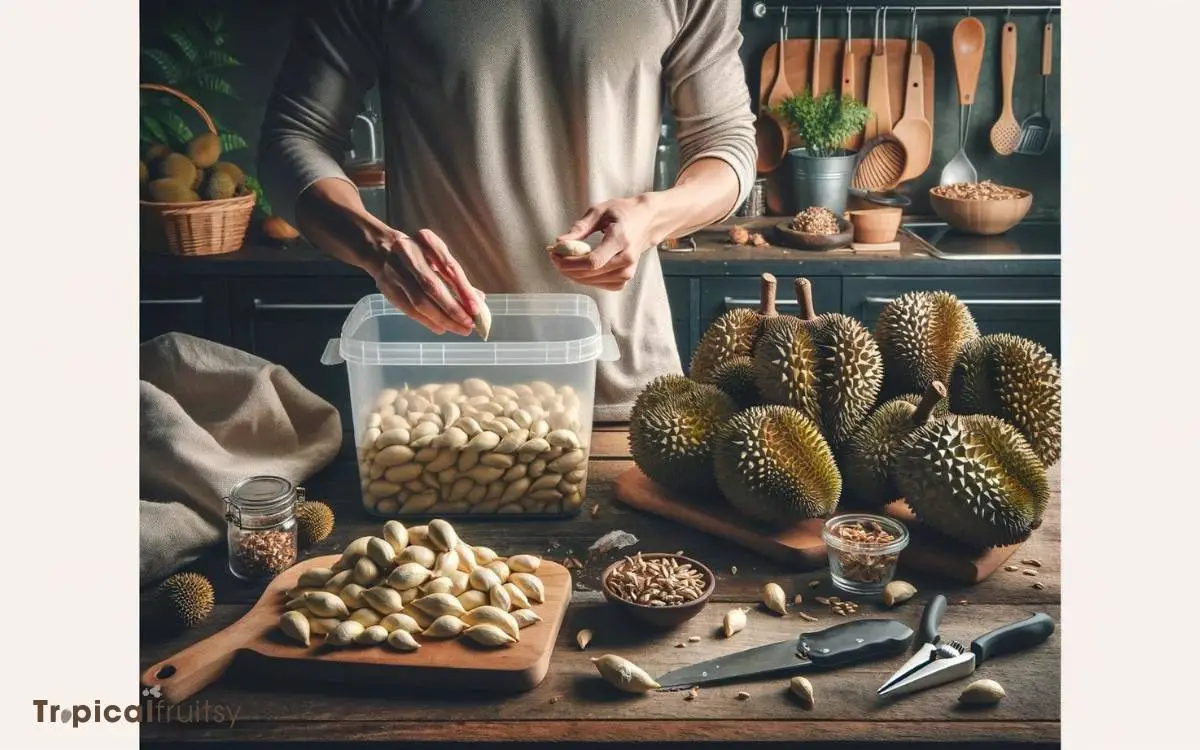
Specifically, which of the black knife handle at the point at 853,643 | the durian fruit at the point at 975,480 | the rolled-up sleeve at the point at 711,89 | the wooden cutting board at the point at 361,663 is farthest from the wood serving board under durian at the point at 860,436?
the rolled-up sleeve at the point at 711,89

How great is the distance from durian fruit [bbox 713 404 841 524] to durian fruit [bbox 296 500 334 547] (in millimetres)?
374

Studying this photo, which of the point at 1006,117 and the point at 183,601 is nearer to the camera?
the point at 183,601

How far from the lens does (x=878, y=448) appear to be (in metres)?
1.06

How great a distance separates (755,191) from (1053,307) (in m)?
0.60

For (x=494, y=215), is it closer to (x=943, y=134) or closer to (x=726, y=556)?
(x=726, y=556)

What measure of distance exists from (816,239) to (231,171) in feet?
3.33

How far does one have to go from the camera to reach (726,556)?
3.50ft

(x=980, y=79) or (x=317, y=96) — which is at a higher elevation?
(x=980, y=79)

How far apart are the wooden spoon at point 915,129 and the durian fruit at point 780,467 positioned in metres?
1.50

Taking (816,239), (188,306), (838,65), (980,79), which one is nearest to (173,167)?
(188,306)

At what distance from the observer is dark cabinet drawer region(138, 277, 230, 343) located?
2.06 meters

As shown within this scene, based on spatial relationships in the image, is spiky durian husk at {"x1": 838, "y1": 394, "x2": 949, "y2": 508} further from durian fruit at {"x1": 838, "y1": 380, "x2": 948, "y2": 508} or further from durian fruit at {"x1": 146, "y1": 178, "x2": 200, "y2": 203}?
durian fruit at {"x1": 146, "y1": 178, "x2": 200, "y2": 203}

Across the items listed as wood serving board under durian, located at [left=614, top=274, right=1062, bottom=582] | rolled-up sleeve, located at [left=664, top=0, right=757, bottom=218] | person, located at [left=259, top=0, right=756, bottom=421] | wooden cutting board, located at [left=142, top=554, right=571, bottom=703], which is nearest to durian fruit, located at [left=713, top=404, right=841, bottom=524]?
wood serving board under durian, located at [left=614, top=274, right=1062, bottom=582]

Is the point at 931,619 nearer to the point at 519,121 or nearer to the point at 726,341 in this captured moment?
the point at 726,341
